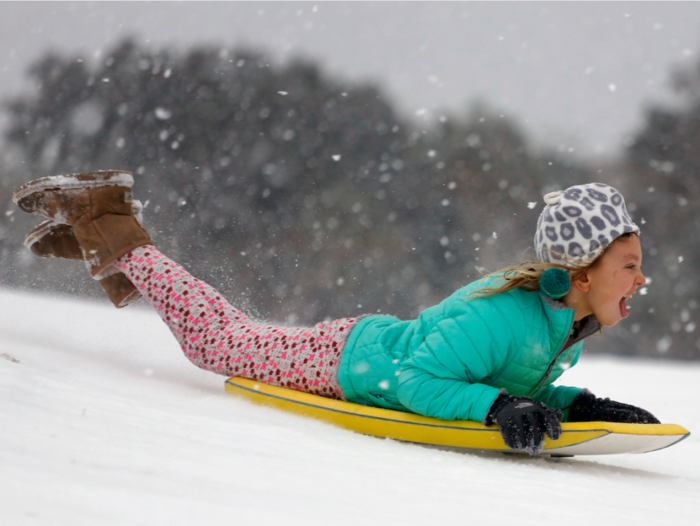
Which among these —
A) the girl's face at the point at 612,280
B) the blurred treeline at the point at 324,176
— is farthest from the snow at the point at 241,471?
the blurred treeline at the point at 324,176

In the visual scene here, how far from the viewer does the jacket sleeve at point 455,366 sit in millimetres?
1079

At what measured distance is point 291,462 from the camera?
2.40 ft

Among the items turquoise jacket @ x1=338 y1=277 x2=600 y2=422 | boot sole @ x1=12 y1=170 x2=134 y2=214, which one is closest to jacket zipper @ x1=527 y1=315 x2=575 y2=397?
turquoise jacket @ x1=338 y1=277 x2=600 y2=422

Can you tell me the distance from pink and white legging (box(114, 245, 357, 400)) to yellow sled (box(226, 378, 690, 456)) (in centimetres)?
10

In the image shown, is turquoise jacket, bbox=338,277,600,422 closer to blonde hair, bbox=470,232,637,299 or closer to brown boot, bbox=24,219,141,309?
blonde hair, bbox=470,232,637,299

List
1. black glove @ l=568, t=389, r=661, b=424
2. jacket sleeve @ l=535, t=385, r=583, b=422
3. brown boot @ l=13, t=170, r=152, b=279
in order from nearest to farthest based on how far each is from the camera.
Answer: black glove @ l=568, t=389, r=661, b=424 < jacket sleeve @ l=535, t=385, r=583, b=422 < brown boot @ l=13, t=170, r=152, b=279

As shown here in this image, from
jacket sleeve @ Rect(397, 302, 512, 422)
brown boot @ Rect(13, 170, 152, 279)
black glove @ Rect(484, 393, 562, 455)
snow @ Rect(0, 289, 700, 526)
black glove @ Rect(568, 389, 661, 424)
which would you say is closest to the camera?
snow @ Rect(0, 289, 700, 526)

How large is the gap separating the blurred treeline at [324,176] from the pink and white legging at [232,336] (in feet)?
21.3

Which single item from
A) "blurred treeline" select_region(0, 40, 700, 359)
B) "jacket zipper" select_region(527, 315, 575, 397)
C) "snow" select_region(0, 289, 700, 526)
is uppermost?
"blurred treeline" select_region(0, 40, 700, 359)

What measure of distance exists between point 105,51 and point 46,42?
1.33 metres

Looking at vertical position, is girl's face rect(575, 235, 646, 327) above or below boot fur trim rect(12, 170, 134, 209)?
below

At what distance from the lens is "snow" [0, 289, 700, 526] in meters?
0.49

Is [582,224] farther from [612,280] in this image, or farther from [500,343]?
[500,343]

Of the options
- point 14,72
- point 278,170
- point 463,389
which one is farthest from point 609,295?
point 14,72
